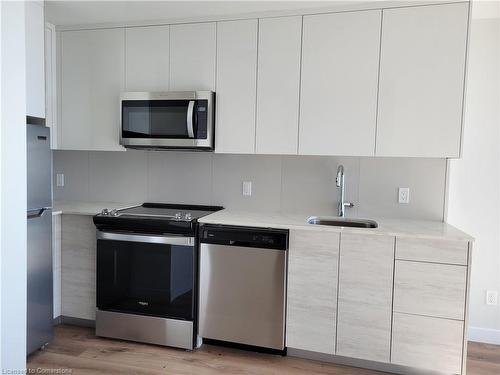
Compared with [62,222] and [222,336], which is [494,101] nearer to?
[222,336]

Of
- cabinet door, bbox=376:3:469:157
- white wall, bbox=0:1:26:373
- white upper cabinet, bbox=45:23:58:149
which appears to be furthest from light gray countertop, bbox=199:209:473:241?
white upper cabinet, bbox=45:23:58:149

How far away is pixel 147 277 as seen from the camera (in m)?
2.68

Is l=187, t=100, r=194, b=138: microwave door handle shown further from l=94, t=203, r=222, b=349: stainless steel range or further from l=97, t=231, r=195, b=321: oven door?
l=97, t=231, r=195, b=321: oven door

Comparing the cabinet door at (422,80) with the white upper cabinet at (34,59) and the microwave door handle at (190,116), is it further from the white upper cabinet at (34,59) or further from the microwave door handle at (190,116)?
the white upper cabinet at (34,59)

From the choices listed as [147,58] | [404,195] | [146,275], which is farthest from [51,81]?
[404,195]

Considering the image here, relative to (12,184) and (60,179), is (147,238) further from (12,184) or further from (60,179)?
(60,179)

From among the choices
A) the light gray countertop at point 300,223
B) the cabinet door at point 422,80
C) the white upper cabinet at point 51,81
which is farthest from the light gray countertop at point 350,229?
the white upper cabinet at point 51,81

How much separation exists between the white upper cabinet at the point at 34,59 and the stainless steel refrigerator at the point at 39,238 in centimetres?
22

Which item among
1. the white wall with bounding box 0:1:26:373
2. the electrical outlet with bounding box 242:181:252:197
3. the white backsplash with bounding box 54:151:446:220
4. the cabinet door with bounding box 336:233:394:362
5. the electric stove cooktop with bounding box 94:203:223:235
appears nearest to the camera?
the white wall with bounding box 0:1:26:373

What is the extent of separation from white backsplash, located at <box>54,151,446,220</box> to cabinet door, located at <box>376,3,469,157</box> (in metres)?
0.36

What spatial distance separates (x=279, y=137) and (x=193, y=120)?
2.03 feet

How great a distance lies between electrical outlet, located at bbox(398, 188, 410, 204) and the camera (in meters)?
2.81

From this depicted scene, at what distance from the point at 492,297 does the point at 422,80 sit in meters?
1.71

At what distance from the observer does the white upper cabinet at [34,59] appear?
2549 mm
